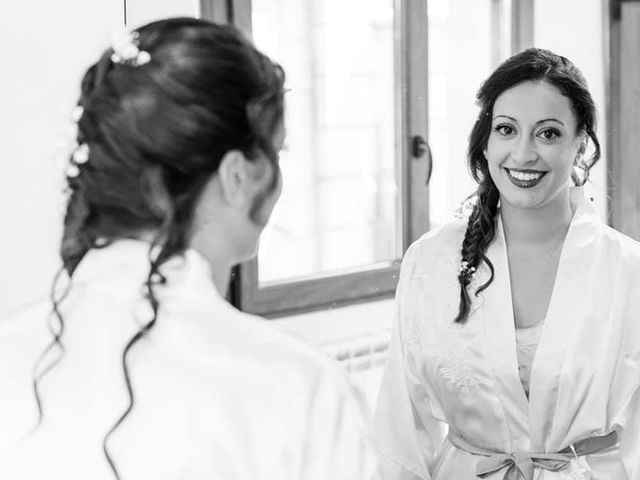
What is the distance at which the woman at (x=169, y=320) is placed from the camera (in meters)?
0.85

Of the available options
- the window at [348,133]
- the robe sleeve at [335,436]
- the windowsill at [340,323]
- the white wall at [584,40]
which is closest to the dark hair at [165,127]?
the robe sleeve at [335,436]

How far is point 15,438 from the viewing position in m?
0.90

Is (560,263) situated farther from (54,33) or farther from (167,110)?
(167,110)

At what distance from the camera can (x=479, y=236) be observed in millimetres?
2033

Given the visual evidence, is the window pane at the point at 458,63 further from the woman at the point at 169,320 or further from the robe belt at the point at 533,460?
the woman at the point at 169,320

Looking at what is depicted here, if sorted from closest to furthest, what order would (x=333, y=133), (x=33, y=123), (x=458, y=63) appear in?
(x=33, y=123), (x=333, y=133), (x=458, y=63)

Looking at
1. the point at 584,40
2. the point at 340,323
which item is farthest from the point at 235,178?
the point at 584,40

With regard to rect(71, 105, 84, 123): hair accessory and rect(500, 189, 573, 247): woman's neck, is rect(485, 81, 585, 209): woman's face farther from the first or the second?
rect(71, 105, 84, 123): hair accessory

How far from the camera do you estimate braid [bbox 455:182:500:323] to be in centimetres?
200

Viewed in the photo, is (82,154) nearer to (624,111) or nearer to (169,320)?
(169,320)

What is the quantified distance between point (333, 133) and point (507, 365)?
130 centimetres

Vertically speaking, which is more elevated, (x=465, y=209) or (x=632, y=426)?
(x=465, y=209)

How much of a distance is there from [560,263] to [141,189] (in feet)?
4.01

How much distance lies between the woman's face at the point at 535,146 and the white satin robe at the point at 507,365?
0.11 m
